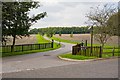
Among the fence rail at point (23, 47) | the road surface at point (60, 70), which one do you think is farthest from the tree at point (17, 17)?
the road surface at point (60, 70)

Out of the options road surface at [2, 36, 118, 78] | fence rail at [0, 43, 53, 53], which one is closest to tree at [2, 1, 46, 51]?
fence rail at [0, 43, 53, 53]

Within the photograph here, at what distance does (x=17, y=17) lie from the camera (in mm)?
26578

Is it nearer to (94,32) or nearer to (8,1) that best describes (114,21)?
(94,32)

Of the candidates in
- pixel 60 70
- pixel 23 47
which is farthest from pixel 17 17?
pixel 60 70

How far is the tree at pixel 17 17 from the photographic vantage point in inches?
962

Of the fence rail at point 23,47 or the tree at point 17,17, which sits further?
the fence rail at point 23,47

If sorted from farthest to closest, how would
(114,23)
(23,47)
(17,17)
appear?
(23,47) → (114,23) → (17,17)

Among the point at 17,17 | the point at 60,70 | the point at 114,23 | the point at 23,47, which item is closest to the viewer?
the point at 60,70

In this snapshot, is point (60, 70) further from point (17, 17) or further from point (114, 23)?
point (114, 23)

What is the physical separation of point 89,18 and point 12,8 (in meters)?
9.47

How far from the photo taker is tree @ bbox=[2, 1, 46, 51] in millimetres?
24438

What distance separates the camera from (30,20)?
94.6 feet

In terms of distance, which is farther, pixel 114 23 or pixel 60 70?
pixel 114 23

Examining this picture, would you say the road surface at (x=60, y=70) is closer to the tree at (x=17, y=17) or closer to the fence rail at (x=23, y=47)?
the tree at (x=17, y=17)
